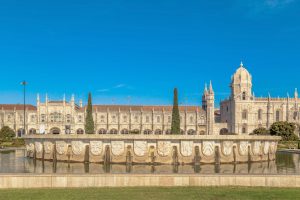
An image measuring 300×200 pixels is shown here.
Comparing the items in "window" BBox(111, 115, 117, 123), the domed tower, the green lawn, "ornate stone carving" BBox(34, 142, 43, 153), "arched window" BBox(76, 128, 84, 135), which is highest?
the domed tower

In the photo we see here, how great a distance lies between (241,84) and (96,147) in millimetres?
69171

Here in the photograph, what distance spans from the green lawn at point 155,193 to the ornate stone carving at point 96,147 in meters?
12.9

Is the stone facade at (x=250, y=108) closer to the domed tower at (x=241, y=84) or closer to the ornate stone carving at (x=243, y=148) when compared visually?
the domed tower at (x=241, y=84)

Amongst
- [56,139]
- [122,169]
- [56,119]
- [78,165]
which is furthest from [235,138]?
[56,119]

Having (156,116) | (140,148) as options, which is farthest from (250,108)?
(140,148)

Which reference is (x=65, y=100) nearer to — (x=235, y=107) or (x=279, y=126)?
(x=235, y=107)

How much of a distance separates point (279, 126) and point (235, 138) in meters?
44.7

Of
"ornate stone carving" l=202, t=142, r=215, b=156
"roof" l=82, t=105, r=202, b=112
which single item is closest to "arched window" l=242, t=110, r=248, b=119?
"roof" l=82, t=105, r=202, b=112

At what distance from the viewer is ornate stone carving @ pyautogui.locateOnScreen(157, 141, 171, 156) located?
27.8 m

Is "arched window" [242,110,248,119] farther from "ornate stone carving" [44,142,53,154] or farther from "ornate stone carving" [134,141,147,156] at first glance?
"ornate stone carving" [44,142,53,154]

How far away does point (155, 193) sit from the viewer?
47.9 ft

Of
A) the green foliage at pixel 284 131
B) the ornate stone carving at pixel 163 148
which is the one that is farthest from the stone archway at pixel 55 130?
the ornate stone carving at pixel 163 148

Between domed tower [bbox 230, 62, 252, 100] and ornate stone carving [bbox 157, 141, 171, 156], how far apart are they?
66.2 m

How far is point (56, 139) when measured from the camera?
1161 inches
